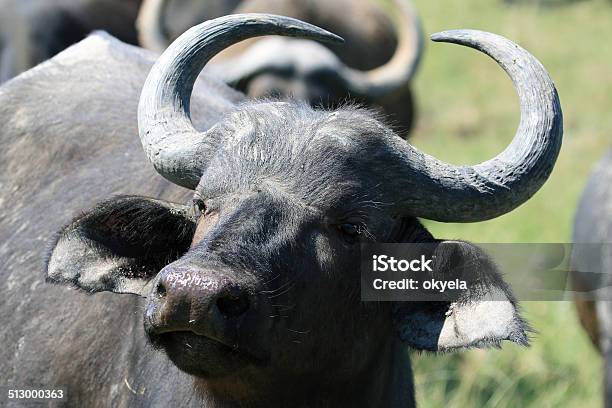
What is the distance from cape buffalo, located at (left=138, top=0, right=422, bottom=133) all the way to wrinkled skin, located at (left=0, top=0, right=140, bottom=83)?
0.57 meters

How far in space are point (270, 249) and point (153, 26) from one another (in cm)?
831

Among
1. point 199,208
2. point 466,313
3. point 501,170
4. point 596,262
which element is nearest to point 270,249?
point 199,208

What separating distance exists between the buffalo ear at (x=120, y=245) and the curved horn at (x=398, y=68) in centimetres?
749

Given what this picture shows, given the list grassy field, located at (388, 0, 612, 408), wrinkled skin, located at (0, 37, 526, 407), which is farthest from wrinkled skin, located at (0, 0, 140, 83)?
wrinkled skin, located at (0, 37, 526, 407)

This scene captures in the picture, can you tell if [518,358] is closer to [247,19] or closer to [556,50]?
[247,19]

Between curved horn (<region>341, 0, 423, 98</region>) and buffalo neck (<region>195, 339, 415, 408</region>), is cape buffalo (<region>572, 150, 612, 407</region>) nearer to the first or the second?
buffalo neck (<region>195, 339, 415, 408</region>)

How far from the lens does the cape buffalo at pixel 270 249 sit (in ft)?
12.8

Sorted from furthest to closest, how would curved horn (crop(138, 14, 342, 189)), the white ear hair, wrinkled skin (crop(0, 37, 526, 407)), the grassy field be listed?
the grassy field → curved horn (crop(138, 14, 342, 189)) → the white ear hair → wrinkled skin (crop(0, 37, 526, 407))

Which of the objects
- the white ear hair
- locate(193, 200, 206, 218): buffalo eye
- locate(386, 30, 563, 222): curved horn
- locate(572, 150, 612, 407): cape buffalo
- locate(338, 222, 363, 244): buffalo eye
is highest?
locate(572, 150, 612, 407): cape buffalo

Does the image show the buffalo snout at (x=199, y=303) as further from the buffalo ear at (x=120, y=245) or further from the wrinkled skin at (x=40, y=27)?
the wrinkled skin at (x=40, y=27)

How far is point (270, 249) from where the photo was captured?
4023 millimetres

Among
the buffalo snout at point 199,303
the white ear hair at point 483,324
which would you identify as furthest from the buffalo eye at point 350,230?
the buffalo snout at point 199,303

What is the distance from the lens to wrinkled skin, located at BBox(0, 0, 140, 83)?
1195cm

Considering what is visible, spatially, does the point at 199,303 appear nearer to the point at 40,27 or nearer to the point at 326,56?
the point at 326,56
